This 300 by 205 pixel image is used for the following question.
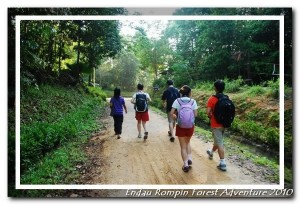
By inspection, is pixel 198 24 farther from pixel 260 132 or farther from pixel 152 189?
pixel 152 189

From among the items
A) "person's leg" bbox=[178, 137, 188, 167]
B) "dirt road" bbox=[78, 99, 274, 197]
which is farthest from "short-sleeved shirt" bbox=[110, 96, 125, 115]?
"person's leg" bbox=[178, 137, 188, 167]

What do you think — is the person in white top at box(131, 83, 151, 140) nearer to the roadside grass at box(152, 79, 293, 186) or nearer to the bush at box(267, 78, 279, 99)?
the roadside grass at box(152, 79, 293, 186)

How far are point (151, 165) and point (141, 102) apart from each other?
6.22 ft

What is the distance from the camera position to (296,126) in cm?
578

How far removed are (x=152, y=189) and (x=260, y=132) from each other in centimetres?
321

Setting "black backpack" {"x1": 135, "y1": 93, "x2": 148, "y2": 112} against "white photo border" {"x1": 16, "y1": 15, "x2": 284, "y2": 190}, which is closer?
"white photo border" {"x1": 16, "y1": 15, "x2": 284, "y2": 190}

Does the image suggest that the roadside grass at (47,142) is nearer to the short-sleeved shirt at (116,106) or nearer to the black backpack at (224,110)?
the short-sleeved shirt at (116,106)

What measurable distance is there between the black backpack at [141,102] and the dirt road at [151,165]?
0.76m

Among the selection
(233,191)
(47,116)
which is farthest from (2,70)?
(233,191)

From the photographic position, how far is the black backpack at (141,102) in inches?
289

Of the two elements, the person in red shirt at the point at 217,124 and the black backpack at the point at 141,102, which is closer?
the person in red shirt at the point at 217,124

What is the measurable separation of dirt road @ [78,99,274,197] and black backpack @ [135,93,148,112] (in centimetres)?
76

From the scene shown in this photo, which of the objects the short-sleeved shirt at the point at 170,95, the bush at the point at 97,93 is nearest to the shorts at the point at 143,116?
the short-sleeved shirt at the point at 170,95

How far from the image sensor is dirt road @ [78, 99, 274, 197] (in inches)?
215
